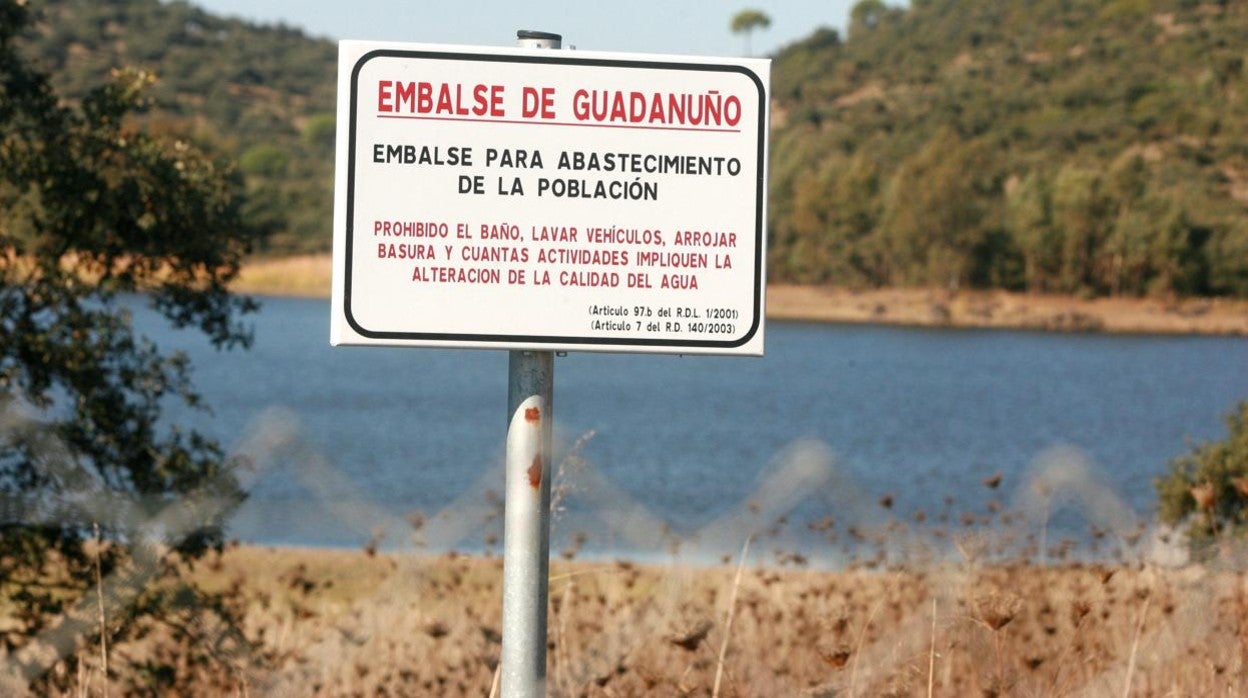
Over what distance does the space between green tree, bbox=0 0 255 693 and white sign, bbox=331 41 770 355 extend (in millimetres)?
5404

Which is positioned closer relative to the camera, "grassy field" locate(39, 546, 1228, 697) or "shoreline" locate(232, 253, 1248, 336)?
"grassy field" locate(39, 546, 1228, 697)

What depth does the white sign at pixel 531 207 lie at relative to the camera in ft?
9.20

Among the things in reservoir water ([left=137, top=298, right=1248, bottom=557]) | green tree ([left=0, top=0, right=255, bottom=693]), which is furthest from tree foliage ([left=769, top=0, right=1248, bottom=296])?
green tree ([left=0, top=0, right=255, bottom=693])

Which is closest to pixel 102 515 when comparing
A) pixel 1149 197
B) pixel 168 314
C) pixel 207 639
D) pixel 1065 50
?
pixel 207 639

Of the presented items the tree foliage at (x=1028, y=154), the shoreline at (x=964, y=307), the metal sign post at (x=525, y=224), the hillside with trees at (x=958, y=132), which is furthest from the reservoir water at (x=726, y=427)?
the hillside with trees at (x=958, y=132)

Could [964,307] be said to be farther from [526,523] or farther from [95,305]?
[526,523]

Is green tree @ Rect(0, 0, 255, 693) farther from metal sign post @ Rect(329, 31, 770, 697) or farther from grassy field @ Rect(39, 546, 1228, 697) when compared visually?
metal sign post @ Rect(329, 31, 770, 697)

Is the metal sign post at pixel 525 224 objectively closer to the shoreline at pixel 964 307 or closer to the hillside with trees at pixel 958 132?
the hillside with trees at pixel 958 132

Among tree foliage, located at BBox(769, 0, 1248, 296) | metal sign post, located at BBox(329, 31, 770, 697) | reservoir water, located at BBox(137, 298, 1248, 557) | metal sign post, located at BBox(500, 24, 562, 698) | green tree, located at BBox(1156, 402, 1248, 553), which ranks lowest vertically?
reservoir water, located at BBox(137, 298, 1248, 557)

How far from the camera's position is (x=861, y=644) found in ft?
14.0

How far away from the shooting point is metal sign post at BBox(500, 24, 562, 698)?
2.80m

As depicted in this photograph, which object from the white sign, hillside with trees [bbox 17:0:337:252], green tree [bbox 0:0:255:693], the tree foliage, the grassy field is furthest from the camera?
hillside with trees [bbox 17:0:337:252]

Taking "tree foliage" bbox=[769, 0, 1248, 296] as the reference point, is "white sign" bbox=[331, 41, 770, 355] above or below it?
below

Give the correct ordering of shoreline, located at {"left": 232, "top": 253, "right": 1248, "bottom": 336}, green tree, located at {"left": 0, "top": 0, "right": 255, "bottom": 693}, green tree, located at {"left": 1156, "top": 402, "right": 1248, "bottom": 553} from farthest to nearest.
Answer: shoreline, located at {"left": 232, "top": 253, "right": 1248, "bottom": 336} < green tree, located at {"left": 1156, "top": 402, "right": 1248, "bottom": 553} < green tree, located at {"left": 0, "top": 0, "right": 255, "bottom": 693}
